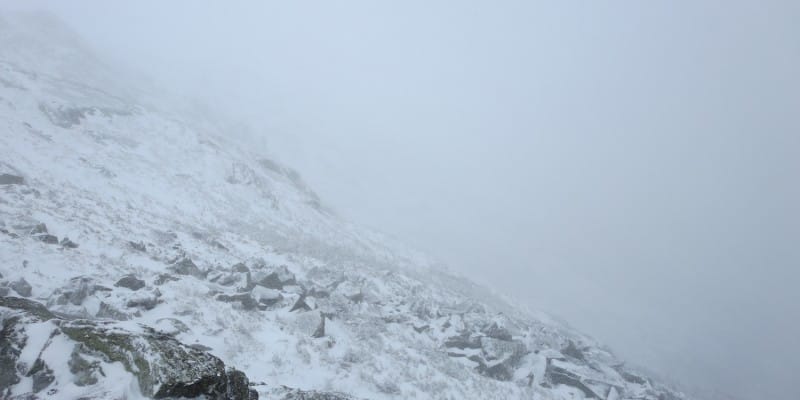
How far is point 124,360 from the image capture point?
518 centimetres

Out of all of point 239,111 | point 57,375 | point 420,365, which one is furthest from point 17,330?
point 239,111

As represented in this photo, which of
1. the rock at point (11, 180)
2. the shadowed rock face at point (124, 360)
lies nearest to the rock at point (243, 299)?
the shadowed rock face at point (124, 360)

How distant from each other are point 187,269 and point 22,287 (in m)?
5.80

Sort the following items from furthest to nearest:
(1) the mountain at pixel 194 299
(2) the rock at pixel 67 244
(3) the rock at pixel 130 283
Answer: (2) the rock at pixel 67 244 → (3) the rock at pixel 130 283 → (1) the mountain at pixel 194 299

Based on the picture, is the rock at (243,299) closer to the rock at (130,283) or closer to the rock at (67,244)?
the rock at (130,283)

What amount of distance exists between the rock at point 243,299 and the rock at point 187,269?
2.24m

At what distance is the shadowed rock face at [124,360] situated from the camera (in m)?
4.80

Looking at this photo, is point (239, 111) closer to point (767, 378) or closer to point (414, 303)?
point (414, 303)

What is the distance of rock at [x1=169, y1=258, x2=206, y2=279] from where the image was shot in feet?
49.6

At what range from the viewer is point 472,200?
102 metres

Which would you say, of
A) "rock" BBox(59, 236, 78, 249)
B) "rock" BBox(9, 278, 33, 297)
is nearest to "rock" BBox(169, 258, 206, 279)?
"rock" BBox(59, 236, 78, 249)

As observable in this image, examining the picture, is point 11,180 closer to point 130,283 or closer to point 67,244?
point 67,244

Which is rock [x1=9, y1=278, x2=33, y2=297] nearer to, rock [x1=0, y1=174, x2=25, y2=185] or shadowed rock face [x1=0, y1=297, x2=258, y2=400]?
shadowed rock face [x1=0, y1=297, x2=258, y2=400]

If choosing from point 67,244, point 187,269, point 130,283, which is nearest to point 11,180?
point 67,244
